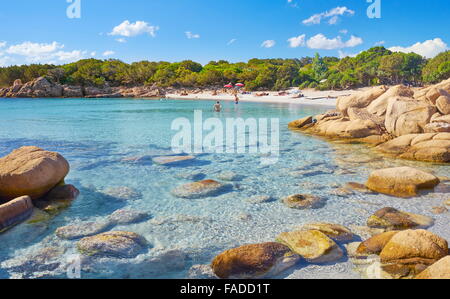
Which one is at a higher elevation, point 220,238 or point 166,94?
point 166,94

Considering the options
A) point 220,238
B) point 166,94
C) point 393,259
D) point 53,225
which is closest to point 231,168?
point 220,238

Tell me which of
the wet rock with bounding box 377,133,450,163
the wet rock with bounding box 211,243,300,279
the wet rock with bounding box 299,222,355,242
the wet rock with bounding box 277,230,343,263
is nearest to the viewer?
A: the wet rock with bounding box 211,243,300,279

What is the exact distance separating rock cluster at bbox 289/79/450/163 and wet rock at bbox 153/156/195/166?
283 inches

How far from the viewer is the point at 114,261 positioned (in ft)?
14.9

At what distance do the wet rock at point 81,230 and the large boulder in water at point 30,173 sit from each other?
4.76 feet

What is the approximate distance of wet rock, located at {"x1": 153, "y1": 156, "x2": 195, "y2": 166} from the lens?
10539mm

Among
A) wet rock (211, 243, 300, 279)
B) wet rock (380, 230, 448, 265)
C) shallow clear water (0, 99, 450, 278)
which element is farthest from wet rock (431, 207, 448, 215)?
wet rock (211, 243, 300, 279)

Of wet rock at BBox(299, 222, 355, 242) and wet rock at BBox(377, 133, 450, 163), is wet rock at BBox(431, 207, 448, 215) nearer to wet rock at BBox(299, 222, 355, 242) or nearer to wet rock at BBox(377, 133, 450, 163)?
wet rock at BBox(299, 222, 355, 242)

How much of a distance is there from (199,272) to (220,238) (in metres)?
1.02

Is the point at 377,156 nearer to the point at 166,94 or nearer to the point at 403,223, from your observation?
the point at 403,223

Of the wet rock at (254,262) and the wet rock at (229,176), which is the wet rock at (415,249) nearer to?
the wet rock at (254,262)

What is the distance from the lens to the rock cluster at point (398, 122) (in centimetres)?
1053

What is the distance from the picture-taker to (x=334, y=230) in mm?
5227
